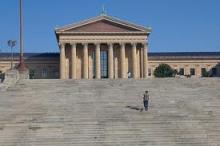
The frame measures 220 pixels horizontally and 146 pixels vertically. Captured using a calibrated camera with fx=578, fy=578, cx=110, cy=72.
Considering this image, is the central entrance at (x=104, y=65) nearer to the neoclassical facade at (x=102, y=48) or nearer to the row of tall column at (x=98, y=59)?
the neoclassical facade at (x=102, y=48)

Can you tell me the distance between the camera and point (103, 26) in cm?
7988

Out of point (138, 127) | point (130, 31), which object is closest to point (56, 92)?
point (138, 127)

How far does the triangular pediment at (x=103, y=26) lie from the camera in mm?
78625

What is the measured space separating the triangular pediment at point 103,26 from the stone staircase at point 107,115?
38.4m

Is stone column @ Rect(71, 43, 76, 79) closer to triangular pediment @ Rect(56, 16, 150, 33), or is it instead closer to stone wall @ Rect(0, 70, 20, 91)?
triangular pediment @ Rect(56, 16, 150, 33)

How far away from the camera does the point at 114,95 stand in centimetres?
3628

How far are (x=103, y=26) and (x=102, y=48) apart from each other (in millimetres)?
3541

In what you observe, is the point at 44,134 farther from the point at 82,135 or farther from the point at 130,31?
the point at 130,31

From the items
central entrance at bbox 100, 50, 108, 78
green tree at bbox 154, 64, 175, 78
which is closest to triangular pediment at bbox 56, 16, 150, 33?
central entrance at bbox 100, 50, 108, 78

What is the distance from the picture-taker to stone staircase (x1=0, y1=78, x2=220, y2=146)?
25.9 metres

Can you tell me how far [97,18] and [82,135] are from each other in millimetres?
53889

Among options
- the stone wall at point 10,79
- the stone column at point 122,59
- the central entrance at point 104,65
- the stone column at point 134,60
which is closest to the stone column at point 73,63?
the central entrance at point 104,65

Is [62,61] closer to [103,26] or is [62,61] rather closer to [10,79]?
[103,26]

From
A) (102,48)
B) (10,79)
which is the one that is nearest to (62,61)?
(102,48)
